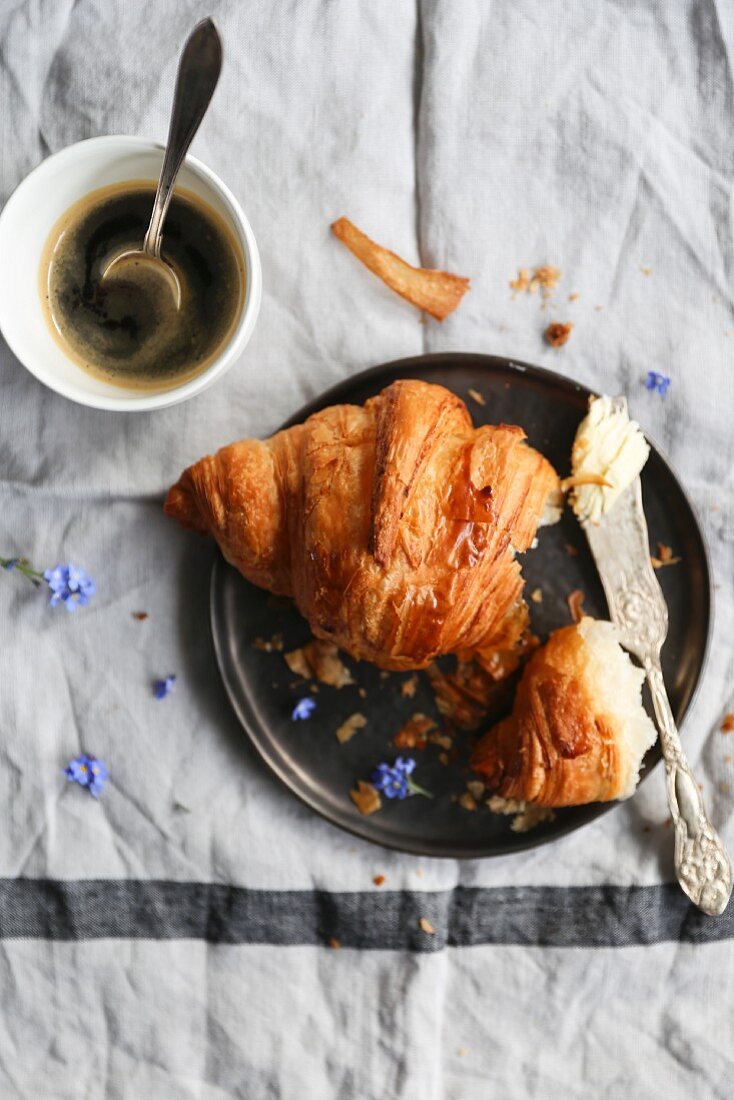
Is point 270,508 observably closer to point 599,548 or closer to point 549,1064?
point 599,548

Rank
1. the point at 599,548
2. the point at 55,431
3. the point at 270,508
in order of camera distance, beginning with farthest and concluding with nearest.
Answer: the point at 55,431
the point at 599,548
the point at 270,508

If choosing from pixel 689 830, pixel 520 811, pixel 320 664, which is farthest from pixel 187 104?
pixel 689 830

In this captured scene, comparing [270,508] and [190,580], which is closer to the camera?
[270,508]

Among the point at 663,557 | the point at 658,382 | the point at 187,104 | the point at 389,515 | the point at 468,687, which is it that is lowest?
the point at 468,687

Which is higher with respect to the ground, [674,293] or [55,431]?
[674,293]

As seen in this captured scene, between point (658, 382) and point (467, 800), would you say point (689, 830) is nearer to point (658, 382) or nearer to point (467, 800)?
point (467, 800)

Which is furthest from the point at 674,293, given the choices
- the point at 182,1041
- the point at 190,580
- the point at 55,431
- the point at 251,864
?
the point at 182,1041
